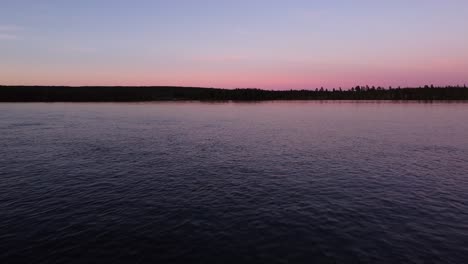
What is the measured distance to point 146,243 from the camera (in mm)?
19797

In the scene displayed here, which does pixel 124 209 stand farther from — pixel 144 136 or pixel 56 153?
pixel 144 136

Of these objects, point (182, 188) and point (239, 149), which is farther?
point (239, 149)

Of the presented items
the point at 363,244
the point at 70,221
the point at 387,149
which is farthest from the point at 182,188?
the point at 387,149

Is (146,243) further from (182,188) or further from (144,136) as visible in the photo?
(144,136)

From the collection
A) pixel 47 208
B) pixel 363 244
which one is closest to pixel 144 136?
pixel 47 208

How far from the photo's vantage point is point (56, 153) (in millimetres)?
48812

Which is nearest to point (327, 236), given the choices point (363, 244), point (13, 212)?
point (363, 244)

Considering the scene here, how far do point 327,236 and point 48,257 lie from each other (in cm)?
1606

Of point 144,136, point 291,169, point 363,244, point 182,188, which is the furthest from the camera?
point 144,136

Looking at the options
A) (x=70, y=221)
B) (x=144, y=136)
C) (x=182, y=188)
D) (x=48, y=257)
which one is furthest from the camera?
(x=144, y=136)

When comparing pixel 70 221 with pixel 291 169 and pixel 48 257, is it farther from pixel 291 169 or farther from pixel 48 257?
pixel 291 169

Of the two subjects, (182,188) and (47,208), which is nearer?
(47,208)

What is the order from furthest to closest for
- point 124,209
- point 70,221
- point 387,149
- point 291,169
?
point 387,149
point 291,169
point 124,209
point 70,221

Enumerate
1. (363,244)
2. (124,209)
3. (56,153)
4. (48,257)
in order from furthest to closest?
(56,153) < (124,209) < (363,244) < (48,257)
